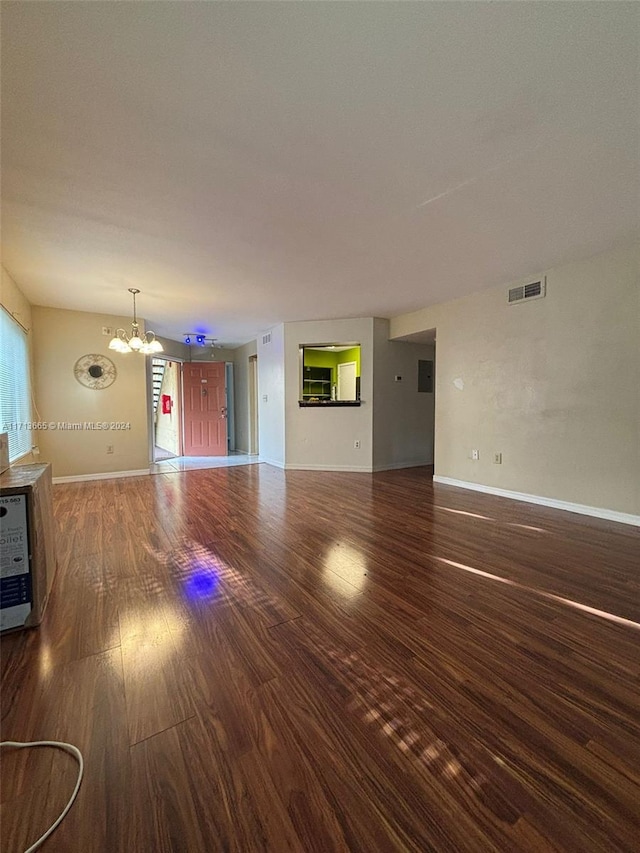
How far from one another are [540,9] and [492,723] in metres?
2.61

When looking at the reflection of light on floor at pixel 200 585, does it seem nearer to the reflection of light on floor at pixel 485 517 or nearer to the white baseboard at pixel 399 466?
the reflection of light on floor at pixel 485 517

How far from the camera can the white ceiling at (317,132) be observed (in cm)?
134

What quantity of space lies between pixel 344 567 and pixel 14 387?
430 cm

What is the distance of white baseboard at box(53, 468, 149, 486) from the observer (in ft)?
17.5

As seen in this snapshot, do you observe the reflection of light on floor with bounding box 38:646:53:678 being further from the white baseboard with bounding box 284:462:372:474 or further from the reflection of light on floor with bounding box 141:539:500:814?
the white baseboard with bounding box 284:462:372:474

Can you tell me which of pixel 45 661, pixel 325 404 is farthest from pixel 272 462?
pixel 45 661

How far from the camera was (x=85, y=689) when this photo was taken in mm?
1374

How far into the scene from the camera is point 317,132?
1.82 m

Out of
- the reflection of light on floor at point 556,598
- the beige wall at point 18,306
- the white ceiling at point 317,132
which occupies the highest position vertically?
the white ceiling at point 317,132

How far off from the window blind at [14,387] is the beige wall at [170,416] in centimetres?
349

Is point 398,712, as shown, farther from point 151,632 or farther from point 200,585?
point 200,585

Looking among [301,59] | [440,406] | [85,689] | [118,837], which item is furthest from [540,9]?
[440,406]

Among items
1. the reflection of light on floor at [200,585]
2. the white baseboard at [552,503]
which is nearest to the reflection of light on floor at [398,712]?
the reflection of light on floor at [200,585]

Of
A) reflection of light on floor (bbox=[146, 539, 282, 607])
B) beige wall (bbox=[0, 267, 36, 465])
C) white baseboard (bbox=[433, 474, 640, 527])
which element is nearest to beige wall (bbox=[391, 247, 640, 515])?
white baseboard (bbox=[433, 474, 640, 527])
